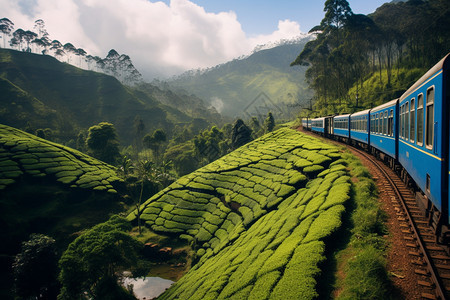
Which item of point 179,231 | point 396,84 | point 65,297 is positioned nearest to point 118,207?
point 179,231

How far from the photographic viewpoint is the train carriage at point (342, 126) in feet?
91.6

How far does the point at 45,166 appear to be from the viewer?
143 feet

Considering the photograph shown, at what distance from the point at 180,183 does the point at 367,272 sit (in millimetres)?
34331

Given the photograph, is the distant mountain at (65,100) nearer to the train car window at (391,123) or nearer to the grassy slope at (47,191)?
the grassy slope at (47,191)

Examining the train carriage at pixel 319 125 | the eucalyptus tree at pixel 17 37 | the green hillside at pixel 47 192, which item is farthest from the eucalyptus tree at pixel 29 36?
the train carriage at pixel 319 125

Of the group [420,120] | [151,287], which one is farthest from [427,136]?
[151,287]

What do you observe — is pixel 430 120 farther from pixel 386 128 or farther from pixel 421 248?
pixel 386 128

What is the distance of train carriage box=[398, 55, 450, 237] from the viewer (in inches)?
223

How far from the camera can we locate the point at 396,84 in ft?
176

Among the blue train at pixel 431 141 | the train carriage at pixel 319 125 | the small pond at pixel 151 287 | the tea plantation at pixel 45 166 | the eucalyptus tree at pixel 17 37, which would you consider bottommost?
the small pond at pixel 151 287

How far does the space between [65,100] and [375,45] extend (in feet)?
480

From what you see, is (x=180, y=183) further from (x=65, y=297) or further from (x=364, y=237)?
(x=364, y=237)

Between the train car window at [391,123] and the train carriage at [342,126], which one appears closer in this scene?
the train car window at [391,123]

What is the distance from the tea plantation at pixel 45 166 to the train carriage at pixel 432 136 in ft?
150
